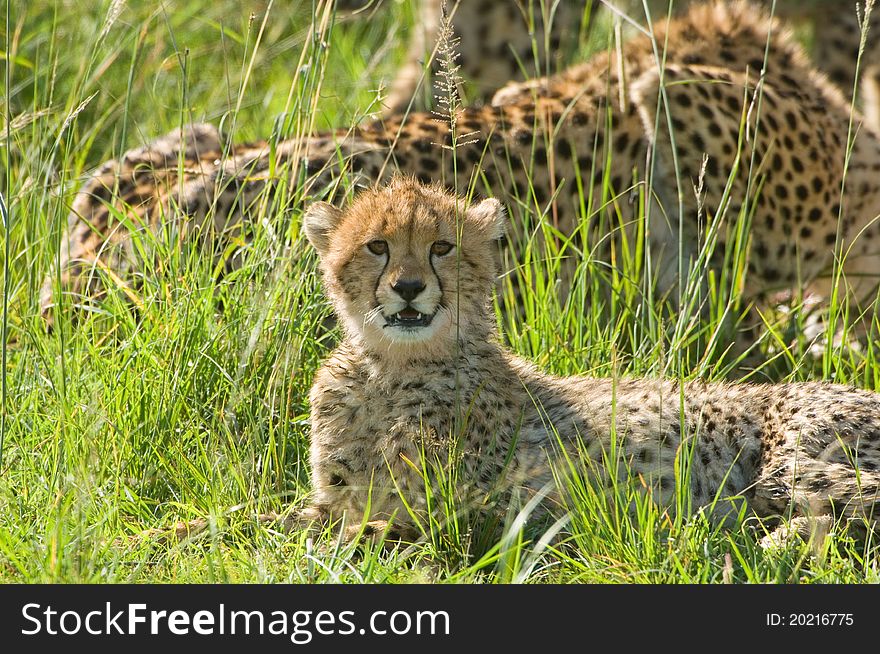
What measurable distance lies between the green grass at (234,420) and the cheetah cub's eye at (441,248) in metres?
0.53

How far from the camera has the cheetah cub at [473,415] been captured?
348 centimetres

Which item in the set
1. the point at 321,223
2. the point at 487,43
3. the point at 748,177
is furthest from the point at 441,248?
the point at 487,43

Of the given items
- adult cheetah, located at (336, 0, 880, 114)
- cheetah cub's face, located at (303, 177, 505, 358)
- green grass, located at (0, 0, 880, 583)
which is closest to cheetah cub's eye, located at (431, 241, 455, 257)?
cheetah cub's face, located at (303, 177, 505, 358)

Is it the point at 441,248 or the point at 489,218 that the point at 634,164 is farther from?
the point at 441,248

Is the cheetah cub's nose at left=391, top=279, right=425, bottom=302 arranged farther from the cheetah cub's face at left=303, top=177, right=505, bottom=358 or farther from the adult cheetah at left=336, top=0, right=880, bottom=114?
the adult cheetah at left=336, top=0, right=880, bottom=114

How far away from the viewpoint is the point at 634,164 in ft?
18.0

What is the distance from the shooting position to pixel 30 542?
3193 millimetres

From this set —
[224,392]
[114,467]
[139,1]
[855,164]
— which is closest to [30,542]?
[114,467]

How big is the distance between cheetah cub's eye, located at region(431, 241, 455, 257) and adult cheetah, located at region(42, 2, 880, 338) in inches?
54.3

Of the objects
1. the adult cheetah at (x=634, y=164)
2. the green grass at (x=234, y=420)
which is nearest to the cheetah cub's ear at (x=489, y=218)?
the green grass at (x=234, y=420)

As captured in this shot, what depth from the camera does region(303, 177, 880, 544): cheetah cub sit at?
348cm

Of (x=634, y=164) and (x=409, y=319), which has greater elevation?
(x=634, y=164)

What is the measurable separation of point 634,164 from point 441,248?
214 centimetres

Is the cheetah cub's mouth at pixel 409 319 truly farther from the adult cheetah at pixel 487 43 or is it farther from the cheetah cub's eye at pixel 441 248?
the adult cheetah at pixel 487 43
